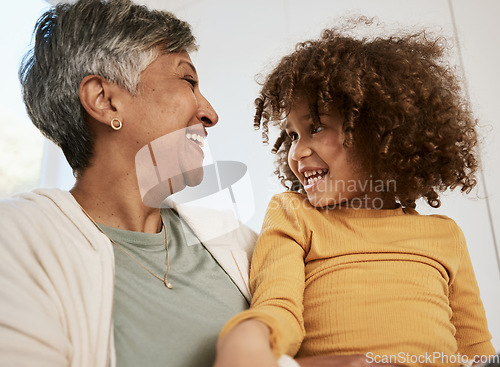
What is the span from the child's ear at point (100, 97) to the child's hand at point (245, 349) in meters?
0.66

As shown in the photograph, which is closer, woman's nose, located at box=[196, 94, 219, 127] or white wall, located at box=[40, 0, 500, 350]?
woman's nose, located at box=[196, 94, 219, 127]

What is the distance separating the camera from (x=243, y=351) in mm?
646

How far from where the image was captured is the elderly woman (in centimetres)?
86

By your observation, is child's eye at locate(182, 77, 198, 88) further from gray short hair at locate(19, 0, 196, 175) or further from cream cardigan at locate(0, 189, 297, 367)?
cream cardigan at locate(0, 189, 297, 367)

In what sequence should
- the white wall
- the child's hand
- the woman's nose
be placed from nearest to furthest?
the child's hand → the woman's nose → the white wall

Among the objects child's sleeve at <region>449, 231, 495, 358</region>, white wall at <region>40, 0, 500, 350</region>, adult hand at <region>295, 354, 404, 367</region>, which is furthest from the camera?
white wall at <region>40, 0, 500, 350</region>

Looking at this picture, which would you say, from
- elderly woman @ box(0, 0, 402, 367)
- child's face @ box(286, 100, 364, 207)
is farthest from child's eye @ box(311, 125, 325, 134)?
elderly woman @ box(0, 0, 402, 367)

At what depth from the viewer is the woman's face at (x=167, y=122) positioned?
3.58 feet

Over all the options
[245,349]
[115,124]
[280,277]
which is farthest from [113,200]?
[245,349]

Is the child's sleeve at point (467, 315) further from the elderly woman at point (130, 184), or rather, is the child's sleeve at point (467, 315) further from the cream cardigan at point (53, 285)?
the cream cardigan at point (53, 285)

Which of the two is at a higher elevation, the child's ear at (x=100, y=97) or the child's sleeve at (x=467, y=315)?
the child's ear at (x=100, y=97)

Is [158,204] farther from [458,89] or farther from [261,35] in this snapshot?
[261,35]

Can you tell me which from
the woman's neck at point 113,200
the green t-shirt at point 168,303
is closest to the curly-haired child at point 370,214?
the green t-shirt at point 168,303

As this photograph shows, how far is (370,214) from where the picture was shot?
43.8 inches
